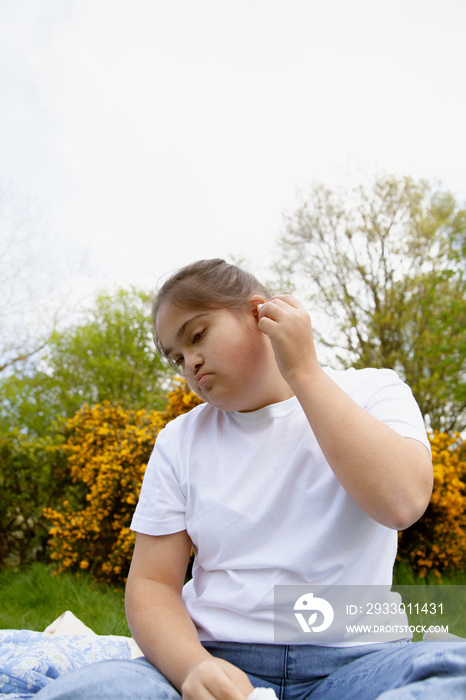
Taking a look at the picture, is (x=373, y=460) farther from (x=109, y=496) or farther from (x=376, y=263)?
(x=376, y=263)

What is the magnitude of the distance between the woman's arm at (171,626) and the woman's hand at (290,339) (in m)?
0.48

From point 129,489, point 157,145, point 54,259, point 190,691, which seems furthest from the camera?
point 54,259

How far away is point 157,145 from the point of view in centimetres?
911

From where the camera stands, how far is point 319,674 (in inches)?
43.6

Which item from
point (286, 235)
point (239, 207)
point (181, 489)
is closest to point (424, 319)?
point (286, 235)

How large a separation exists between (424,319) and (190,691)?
9479 mm

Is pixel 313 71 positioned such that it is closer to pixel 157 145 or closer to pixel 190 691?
pixel 157 145

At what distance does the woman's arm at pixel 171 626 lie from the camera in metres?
0.89

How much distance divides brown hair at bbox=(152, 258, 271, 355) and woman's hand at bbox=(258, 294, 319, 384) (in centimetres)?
16

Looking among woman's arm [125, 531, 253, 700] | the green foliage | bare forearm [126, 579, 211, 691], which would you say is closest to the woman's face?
woman's arm [125, 531, 253, 700]

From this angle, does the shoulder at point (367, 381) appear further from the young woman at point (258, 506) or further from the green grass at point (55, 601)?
the green grass at point (55, 601)

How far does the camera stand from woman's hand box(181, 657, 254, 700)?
0.86 m

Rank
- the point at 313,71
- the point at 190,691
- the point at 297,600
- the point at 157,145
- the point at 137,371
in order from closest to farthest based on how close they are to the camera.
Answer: the point at 190,691
the point at 297,600
the point at 313,71
the point at 157,145
the point at 137,371

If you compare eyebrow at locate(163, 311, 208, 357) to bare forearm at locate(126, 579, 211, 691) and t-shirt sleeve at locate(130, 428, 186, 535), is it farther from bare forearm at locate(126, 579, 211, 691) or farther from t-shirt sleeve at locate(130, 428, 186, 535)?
bare forearm at locate(126, 579, 211, 691)
